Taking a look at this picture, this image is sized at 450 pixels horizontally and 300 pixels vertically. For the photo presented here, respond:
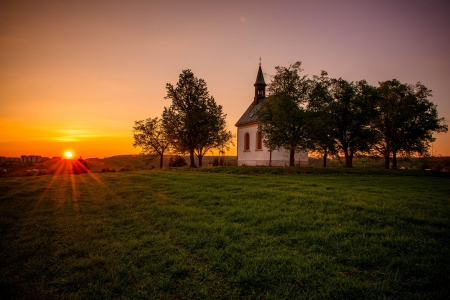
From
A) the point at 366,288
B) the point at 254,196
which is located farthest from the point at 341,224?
the point at 254,196

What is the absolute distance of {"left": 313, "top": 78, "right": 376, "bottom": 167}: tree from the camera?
99.3 ft

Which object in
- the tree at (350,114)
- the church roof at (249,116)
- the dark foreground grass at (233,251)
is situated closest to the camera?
the dark foreground grass at (233,251)

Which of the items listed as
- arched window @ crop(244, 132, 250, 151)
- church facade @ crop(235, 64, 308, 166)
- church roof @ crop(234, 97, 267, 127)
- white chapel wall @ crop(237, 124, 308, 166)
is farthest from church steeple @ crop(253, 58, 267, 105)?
arched window @ crop(244, 132, 250, 151)

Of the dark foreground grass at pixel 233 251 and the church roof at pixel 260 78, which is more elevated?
the church roof at pixel 260 78

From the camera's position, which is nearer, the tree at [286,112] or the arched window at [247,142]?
the tree at [286,112]

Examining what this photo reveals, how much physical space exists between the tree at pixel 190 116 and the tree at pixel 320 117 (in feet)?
48.6

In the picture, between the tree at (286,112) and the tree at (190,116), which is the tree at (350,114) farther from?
the tree at (190,116)

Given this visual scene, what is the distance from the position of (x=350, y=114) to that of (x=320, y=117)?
7614 mm

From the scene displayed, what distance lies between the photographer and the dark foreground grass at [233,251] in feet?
13.1

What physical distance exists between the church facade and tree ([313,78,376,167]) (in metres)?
5.62

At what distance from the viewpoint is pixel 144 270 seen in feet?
15.5

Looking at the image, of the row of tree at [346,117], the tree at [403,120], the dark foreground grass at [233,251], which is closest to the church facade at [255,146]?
the row of tree at [346,117]

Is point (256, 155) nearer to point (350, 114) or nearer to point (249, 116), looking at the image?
point (249, 116)

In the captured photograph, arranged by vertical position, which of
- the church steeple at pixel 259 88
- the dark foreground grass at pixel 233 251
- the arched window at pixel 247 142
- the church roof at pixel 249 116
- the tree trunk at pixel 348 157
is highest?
A: the church steeple at pixel 259 88
